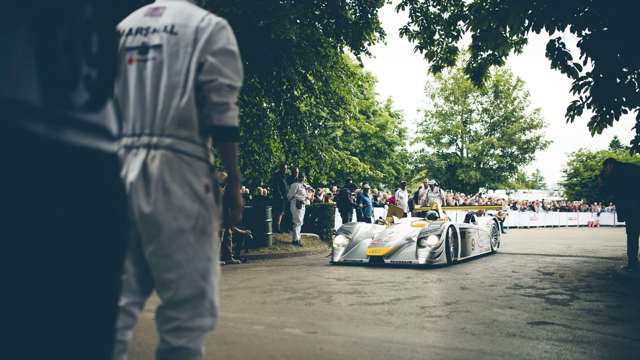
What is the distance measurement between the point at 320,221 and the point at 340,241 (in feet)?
19.4

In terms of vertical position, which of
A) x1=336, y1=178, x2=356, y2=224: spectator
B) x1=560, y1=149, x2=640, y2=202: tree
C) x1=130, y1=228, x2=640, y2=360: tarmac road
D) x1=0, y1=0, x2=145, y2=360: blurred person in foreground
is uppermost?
x1=560, y1=149, x2=640, y2=202: tree

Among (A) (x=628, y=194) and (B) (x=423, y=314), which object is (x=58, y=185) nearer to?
(B) (x=423, y=314)

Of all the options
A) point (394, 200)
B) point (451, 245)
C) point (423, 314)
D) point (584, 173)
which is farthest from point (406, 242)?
point (584, 173)

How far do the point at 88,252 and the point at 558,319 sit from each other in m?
5.28

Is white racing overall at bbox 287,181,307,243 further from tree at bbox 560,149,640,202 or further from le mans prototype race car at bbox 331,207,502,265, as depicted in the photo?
tree at bbox 560,149,640,202

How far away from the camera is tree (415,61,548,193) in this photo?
4859 centimetres

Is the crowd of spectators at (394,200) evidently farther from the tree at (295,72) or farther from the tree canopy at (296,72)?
the tree at (295,72)

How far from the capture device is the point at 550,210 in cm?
4166

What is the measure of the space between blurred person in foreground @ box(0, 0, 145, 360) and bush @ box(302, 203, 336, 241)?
15.5 meters

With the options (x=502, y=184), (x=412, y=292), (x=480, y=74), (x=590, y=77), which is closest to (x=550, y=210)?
(x=502, y=184)

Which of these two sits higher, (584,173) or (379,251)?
(584,173)

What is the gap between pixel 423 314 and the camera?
5965 mm

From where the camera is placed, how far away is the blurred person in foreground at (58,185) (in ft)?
4.46

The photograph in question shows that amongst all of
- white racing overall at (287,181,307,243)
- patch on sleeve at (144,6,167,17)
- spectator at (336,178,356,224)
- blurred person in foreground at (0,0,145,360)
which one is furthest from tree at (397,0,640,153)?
blurred person in foreground at (0,0,145,360)
